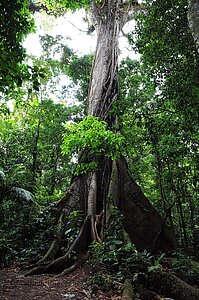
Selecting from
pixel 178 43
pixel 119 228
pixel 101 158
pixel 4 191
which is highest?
pixel 178 43

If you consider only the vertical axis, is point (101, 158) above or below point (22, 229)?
above

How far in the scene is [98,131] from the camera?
5.14 metres

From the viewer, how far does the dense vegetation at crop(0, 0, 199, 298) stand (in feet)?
10.2

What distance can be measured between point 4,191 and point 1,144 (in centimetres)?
291

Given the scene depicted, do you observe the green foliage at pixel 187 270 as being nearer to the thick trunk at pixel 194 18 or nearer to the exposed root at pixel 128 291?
the exposed root at pixel 128 291

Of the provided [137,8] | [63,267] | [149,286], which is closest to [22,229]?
[63,267]

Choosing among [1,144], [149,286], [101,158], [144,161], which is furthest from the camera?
[144,161]

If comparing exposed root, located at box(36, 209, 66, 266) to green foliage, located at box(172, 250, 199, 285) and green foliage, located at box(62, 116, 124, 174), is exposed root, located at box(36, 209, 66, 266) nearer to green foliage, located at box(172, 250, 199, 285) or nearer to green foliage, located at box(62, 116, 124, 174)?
green foliage, located at box(62, 116, 124, 174)

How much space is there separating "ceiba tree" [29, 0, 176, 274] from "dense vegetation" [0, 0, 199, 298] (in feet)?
1.06

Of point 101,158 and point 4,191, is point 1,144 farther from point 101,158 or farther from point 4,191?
point 101,158

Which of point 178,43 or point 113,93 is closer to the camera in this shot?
point 178,43

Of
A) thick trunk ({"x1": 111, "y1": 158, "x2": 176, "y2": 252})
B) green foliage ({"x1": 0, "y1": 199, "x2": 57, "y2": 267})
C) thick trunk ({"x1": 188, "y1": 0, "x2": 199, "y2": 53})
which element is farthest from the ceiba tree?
thick trunk ({"x1": 188, "y1": 0, "x2": 199, "y2": 53})

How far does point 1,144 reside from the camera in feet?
29.2

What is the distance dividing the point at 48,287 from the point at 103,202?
95.6 inches
